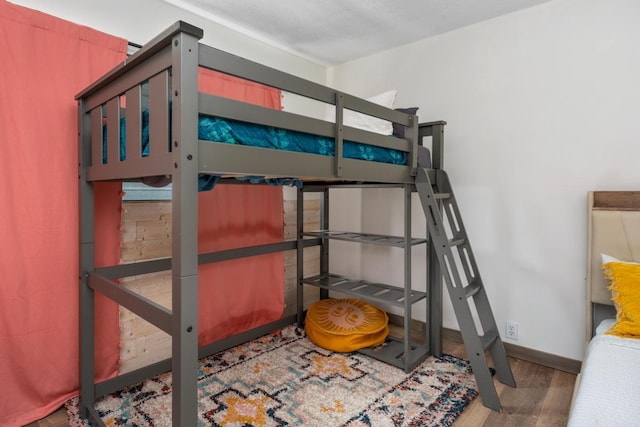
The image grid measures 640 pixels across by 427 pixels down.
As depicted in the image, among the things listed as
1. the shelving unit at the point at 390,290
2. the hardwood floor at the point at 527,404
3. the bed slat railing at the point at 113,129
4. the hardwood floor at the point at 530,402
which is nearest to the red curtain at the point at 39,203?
the hardwood floor at the point at 527,404

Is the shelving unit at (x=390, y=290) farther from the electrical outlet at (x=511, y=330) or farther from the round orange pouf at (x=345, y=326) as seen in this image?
the electrical outlet at (x=511, y=330)

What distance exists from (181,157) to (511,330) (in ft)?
7.54

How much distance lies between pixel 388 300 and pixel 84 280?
1.67m

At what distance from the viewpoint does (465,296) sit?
6.35ft

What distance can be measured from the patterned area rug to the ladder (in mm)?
157

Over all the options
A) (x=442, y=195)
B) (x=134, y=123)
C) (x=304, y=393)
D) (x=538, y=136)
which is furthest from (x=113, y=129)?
(x=538, y=136)

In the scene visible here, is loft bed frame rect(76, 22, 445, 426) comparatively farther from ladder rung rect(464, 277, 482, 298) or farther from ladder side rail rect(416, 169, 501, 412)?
ladder rung rect(464, 277, 482, 298)

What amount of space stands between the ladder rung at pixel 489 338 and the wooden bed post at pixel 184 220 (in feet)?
5.08

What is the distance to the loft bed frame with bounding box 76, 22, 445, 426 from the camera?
1.04 metres

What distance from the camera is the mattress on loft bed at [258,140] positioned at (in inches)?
44.7

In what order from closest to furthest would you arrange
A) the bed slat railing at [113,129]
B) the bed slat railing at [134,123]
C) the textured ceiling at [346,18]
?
the bed slat railing at [134,123] → the bed slat railing at [113,129] → the textured ceiling at [346,18]

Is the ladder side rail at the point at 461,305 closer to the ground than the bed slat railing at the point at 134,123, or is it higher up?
closer to the ground

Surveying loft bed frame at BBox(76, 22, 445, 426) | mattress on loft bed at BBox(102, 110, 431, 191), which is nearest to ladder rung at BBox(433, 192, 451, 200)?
loft bed frame at BBox(76, 22, 445, 426)

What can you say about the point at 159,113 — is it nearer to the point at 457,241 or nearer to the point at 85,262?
the point at 85,262
